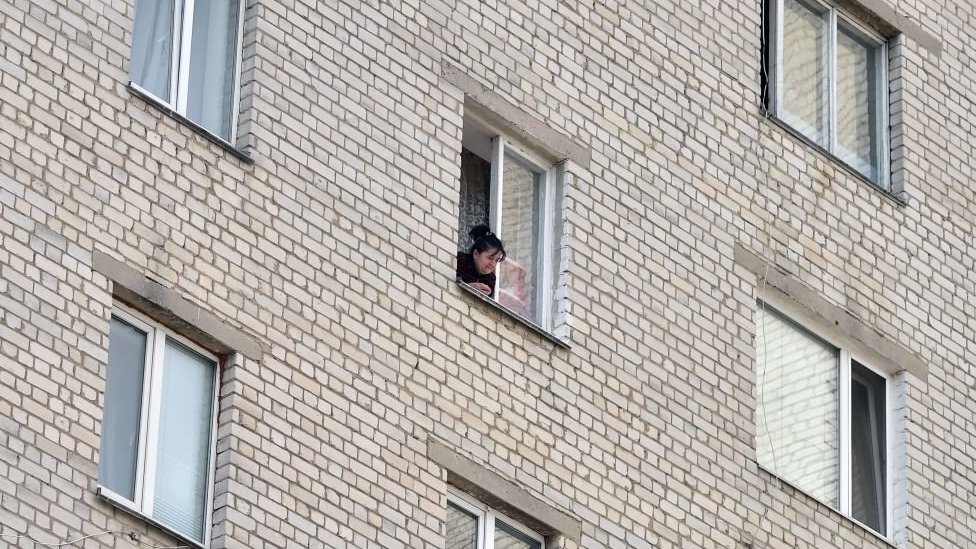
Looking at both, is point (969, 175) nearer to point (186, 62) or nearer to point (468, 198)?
point (468, 198)

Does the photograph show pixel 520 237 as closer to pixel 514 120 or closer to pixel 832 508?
pixel 514 120

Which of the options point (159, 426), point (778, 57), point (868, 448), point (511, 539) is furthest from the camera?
point (778, 57)

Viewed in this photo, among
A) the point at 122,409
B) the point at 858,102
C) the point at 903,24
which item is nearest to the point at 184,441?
the point at 122,409

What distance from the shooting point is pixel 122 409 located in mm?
18922

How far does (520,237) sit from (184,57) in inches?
129

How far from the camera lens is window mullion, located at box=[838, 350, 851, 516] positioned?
23.8m

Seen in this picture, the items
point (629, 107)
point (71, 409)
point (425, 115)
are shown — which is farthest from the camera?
point (629, 107)

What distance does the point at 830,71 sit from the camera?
83.1 ft

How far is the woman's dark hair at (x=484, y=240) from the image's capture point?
70.7 ft

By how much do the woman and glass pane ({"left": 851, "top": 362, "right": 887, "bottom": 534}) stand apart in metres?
4.04

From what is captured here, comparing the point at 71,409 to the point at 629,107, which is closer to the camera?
the point at 71,409

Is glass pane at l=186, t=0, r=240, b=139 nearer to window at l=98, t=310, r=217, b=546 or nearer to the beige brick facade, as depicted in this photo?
the beige brick facade

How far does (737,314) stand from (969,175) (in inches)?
144

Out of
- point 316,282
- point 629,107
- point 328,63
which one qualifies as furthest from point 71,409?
point 629,107
